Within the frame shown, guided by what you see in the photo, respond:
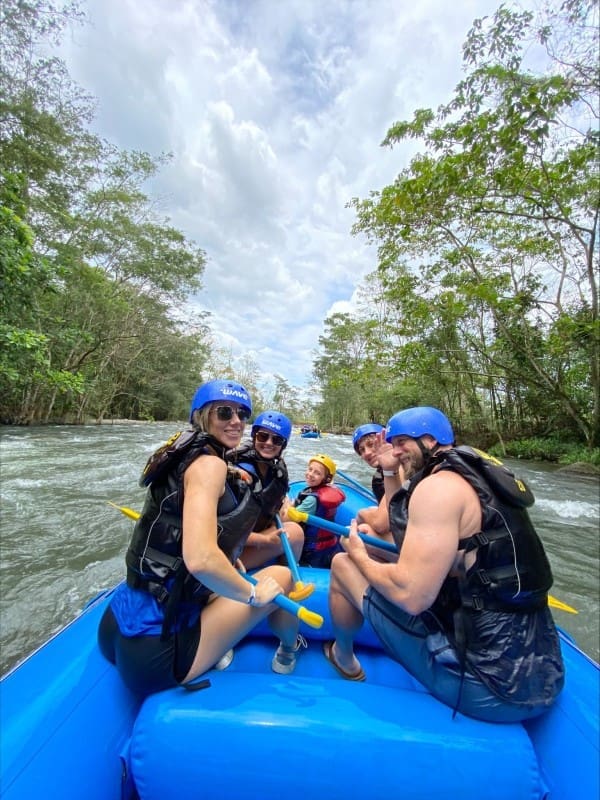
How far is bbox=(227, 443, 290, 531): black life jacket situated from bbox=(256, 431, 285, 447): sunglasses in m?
0.09

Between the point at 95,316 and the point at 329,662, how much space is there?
17.3 meters

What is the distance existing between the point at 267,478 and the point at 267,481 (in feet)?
0.07

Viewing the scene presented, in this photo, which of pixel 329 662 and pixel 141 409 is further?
pixel 141 409

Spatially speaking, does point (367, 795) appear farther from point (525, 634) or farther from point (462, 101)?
point (462, 101)

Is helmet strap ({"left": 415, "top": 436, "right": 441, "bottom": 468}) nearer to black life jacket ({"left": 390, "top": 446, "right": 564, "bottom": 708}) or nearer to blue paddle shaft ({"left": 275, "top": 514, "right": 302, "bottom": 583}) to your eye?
black life jacket ({"left": 390, "top": 446, "right": 564, "bottom": 708})

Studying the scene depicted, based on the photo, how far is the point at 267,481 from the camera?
7.69 ft

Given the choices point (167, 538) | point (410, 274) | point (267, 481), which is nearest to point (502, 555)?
point (167, 538)

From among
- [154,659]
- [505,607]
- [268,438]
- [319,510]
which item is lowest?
[154,659]

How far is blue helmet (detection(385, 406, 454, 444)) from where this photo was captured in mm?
1540

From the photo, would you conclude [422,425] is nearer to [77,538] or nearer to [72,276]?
[77,538]

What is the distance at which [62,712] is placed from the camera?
1138mm

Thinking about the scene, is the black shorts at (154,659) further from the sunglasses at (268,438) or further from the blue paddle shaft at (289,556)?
the sunglasses at (268,438)

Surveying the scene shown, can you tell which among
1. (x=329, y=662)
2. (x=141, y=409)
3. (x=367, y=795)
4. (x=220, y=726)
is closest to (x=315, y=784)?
(x=367, y=795)

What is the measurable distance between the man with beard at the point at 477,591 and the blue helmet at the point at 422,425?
0.71 feet
